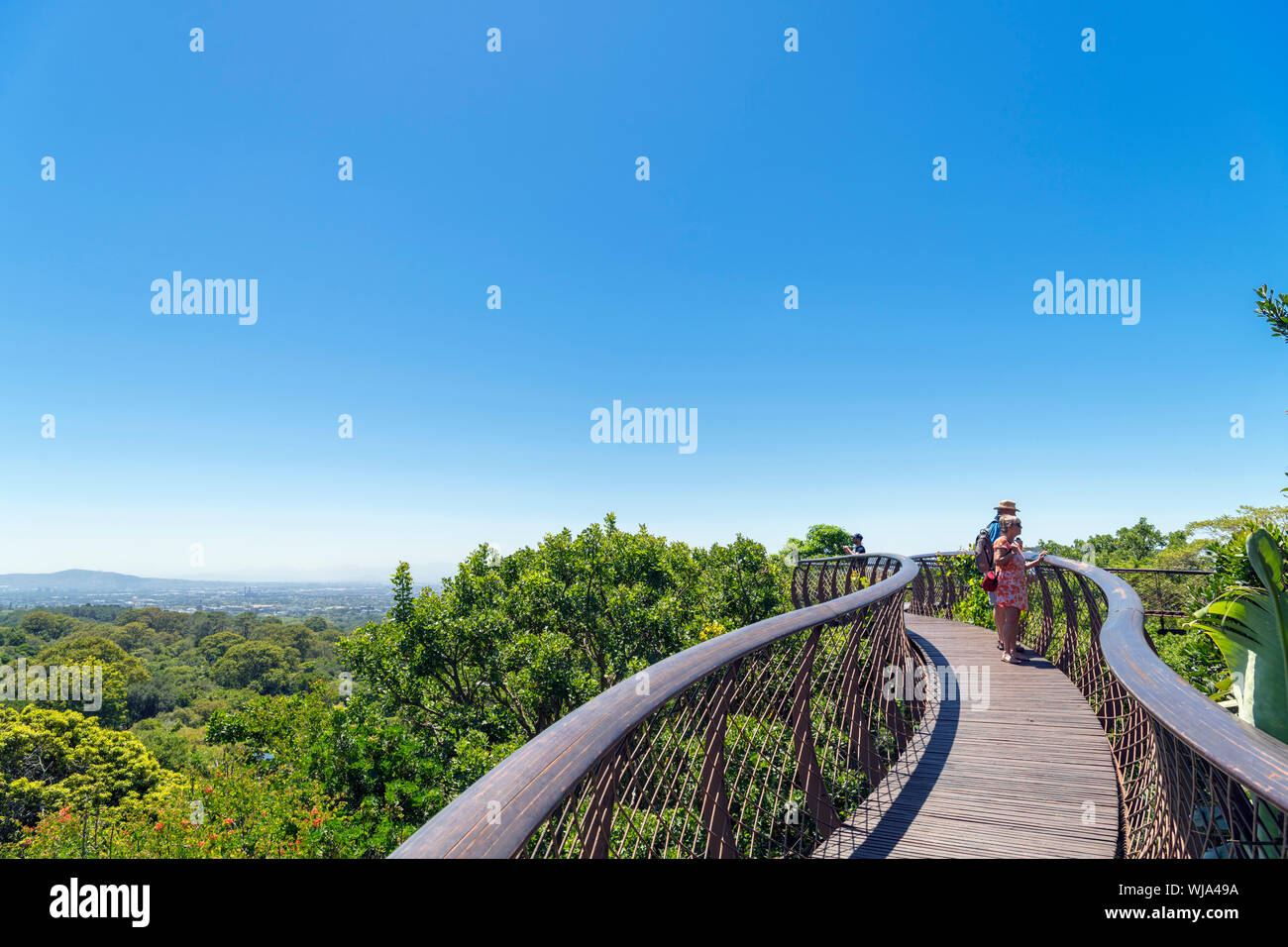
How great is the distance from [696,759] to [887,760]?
2.23 meters

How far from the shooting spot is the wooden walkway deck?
3102 mm

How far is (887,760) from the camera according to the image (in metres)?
4.24

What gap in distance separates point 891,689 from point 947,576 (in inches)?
312

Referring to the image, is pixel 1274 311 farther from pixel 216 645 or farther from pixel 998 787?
pixel 216 645

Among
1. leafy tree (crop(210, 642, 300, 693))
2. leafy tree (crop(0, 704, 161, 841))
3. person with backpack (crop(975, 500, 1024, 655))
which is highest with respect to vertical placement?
person with backpack (crop(975, 500, 1024, 655))

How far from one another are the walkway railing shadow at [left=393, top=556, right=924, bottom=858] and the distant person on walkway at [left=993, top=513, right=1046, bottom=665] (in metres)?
2.00

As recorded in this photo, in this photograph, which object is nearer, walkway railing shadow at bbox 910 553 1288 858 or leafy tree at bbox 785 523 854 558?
walkway railing shadow at bbox 910 553 1288 858

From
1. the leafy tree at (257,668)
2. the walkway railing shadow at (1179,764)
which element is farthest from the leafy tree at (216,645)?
the walkway railing shadow at (1179,764)

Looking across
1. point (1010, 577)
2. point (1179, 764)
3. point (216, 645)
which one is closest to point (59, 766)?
point (1010, 577)

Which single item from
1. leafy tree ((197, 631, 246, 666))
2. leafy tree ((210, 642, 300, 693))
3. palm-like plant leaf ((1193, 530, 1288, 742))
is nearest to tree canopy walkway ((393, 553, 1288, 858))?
palm-like plant leaf ((1193, 530, 1288, 742))

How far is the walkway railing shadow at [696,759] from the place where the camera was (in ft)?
4.19

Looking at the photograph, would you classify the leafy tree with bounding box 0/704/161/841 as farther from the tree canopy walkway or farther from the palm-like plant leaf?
the palm-like plant leaf

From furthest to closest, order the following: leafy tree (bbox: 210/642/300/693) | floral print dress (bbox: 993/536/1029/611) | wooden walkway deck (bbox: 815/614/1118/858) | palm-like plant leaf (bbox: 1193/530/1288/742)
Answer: leafy tree (bbox: 210/642/300/693)
floral print dress (bbox: 993/536/1029/611)
wooden walkway deck (bbox: 815/614/1118/858)
palm-like plant leaf (bbox: 1193/530/1288/742)
